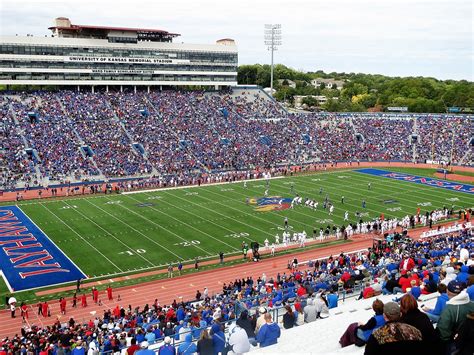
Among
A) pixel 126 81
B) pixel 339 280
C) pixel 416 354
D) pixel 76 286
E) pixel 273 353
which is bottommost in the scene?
pixel 76 286

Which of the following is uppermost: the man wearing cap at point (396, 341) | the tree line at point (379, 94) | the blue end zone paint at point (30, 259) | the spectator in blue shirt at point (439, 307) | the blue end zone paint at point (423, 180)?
the tree line at point (379, 94)

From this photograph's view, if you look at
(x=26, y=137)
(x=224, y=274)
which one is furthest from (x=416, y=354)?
(x=26, y=137)

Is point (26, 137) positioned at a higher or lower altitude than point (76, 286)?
higher

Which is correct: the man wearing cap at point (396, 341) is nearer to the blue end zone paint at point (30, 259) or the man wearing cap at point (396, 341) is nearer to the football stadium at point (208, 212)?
the football stadium at point (208, 212)

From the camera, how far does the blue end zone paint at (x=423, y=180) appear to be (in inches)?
1783

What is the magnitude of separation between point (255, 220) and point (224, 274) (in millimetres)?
9579

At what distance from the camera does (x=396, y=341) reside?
4.73 metres

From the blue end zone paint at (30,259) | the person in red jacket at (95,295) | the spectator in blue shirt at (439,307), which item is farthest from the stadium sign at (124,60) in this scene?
the spectator in blue shirt at (439,307)

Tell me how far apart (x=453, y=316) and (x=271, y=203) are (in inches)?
1285

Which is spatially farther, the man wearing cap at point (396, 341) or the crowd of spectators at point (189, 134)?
the crowd of spectators at point (189, 134)

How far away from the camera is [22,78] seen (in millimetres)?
56906

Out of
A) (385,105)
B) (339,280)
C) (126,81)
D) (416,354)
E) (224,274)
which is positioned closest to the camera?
(416,354)

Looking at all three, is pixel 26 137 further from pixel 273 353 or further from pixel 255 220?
pixel 273 353

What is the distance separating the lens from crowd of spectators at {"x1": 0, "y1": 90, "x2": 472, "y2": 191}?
49062 mm
